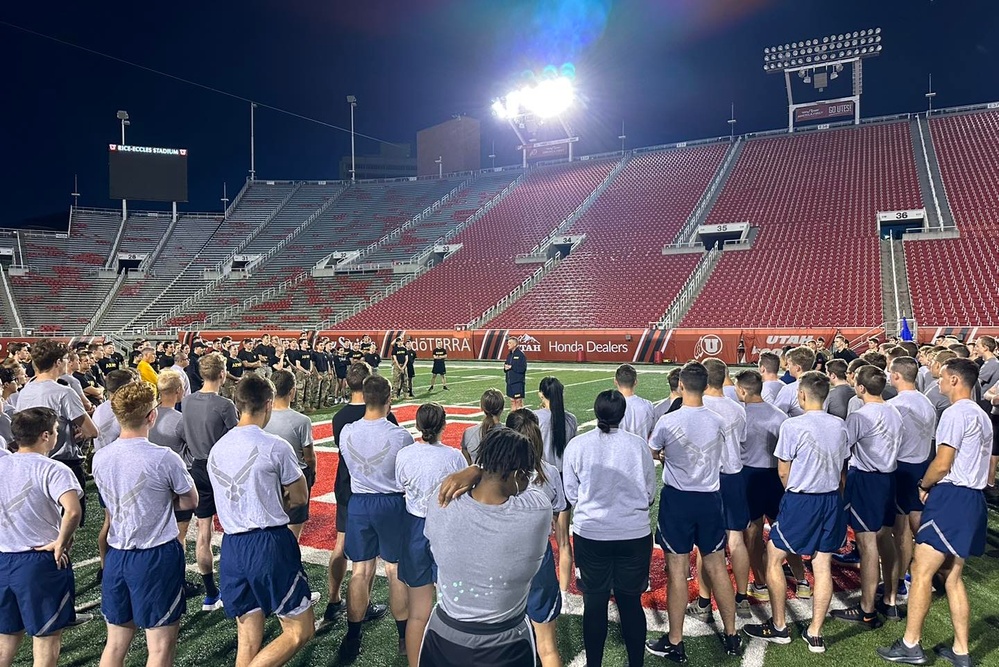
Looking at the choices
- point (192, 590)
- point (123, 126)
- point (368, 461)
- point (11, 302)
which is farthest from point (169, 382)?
point (123, 126)

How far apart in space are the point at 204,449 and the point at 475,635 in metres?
3.89

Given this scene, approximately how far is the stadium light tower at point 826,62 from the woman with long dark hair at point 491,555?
52139 millimetres

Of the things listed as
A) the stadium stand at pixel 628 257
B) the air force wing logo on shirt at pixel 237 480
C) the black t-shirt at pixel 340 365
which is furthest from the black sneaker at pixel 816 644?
the stadium stand at pixel 628 257

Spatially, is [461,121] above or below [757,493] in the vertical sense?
above

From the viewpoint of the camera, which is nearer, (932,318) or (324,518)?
(324,518)

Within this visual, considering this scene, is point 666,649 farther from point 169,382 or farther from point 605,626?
point 169,382

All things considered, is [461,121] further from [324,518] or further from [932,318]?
[324,518]

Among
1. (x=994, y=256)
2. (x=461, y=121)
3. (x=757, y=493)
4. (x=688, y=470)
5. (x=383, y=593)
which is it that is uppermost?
(x=461, y=121)

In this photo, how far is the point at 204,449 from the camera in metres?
5.46

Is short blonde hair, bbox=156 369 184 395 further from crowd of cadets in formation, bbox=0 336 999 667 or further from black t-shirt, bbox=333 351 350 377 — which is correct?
black t-shirt, bbox=333 351 350 377

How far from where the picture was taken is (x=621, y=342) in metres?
27.0

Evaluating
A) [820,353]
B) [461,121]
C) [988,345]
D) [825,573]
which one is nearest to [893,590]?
[825,573]

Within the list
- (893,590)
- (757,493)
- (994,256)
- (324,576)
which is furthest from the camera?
(994,256)

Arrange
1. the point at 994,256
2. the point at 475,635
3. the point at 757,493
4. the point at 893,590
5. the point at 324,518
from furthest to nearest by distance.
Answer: the point at 994,256 < the point at 324,518 < the point at 757,493 < the point at 893,590 < the point at 475,635
